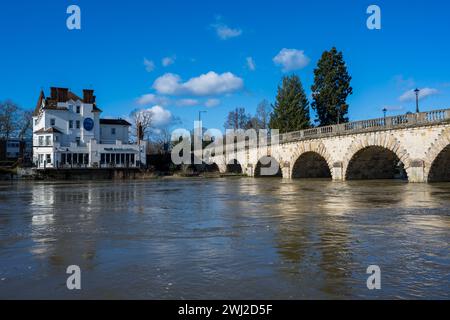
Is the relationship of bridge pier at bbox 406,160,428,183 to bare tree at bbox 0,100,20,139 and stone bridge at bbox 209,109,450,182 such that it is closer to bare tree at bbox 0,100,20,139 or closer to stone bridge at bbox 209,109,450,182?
stone bridge at bbox 209,109,450,182

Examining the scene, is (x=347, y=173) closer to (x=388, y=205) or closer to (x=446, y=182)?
(x=446, y=182)

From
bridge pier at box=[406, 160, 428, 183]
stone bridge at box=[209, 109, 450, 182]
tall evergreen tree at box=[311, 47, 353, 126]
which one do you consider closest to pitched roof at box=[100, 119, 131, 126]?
stone bridge at box=[209, 109, 450, 182]

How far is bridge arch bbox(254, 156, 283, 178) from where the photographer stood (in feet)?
193

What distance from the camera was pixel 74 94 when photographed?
72.1 metres

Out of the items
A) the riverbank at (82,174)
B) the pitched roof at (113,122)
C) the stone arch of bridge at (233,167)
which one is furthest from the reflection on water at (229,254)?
the pitched roof at (113,122)

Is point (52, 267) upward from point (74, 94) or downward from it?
downward

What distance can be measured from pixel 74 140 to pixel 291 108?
3583 centimetres

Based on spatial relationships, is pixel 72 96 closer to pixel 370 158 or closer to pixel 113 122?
pixel 113 122

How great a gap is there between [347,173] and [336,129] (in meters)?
4.44

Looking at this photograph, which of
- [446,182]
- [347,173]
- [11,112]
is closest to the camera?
[446,182]

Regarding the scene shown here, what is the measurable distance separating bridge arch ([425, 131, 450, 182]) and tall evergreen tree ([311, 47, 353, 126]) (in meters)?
31.4

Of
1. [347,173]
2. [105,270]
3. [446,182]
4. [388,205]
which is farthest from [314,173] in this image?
[105,270]

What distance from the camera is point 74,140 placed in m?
67.6

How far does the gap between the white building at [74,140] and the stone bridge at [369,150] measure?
22.0 metres
